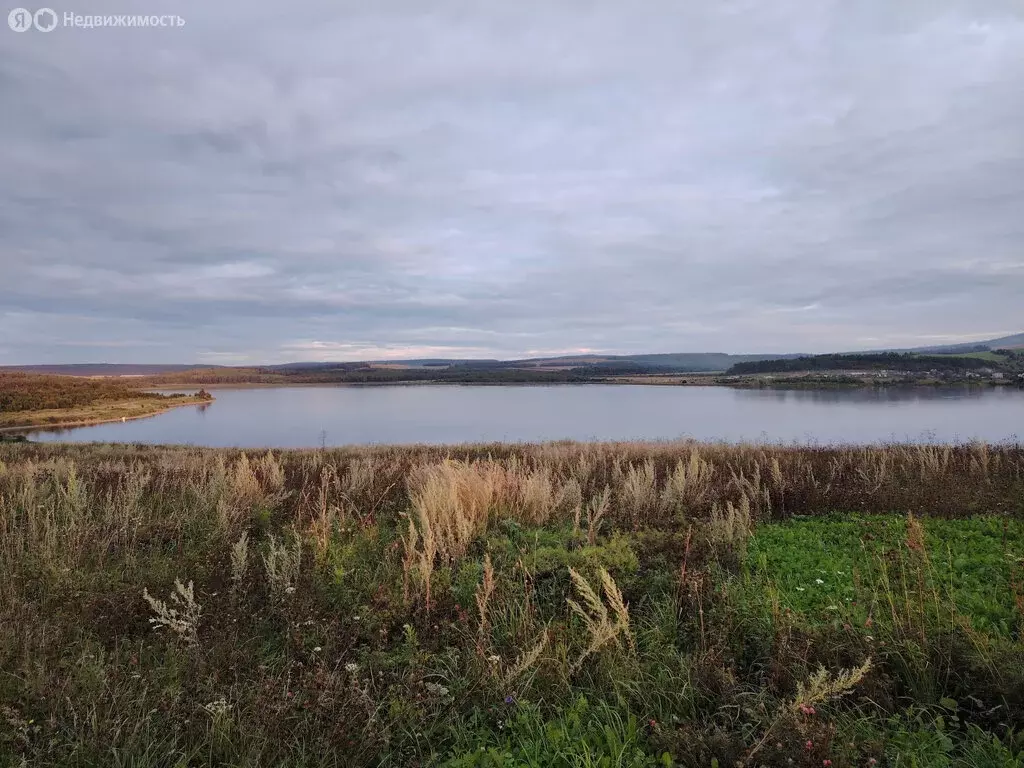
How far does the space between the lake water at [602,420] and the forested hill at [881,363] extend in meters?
15.1

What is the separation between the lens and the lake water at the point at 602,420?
37375 mm

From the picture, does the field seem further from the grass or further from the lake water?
the lake water

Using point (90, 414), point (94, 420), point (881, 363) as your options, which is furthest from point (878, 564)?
point (881, 363)

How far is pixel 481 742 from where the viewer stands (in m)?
2.75

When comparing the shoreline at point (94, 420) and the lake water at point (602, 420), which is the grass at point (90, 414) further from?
the lake water at point (602, 420)

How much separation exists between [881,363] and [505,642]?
366 feet

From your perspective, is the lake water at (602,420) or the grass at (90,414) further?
A: the grass at (90,414)

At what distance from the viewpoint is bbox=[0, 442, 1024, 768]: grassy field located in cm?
268

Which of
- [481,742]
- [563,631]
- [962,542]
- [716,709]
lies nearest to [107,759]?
[481,742]

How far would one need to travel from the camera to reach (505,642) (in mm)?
3723

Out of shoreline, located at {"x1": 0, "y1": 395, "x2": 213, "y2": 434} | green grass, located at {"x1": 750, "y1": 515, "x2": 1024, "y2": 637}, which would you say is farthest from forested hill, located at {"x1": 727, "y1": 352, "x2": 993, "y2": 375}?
shoreline, located at {"x1": 0, "y1": 395, "x2": 213, "y2": 434}

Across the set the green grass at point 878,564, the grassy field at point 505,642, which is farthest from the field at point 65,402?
the green grass at point 878,564

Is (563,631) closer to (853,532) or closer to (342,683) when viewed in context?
(342,683)

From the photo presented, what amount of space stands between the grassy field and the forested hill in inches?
4058
